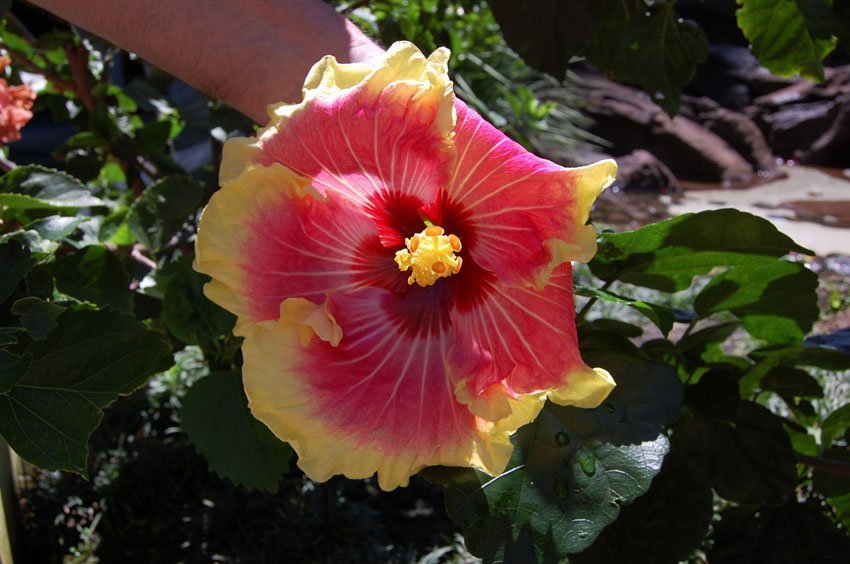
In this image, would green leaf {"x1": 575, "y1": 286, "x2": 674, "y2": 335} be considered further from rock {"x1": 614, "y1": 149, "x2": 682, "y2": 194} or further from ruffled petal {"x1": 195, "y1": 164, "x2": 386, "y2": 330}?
rock {"x1": 614, "y1": 149, "x2": 682, "y2": 194}

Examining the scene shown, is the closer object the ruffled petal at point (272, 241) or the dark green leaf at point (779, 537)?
→ the ruffled petal at point (272, 241)

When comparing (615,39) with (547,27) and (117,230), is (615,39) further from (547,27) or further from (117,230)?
(117,230)

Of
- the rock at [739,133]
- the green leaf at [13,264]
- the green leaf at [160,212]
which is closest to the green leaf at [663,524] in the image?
the green leaf at [13,264]

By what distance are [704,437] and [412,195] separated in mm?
487

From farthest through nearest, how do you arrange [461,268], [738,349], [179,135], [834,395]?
[738,349]
[834,395]
[179,135]
[461,268]

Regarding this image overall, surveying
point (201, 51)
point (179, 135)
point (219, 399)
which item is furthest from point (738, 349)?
point (201, 51)

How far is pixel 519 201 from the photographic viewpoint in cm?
64

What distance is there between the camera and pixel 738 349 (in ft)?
11.5

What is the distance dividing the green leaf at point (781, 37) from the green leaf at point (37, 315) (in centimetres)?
101

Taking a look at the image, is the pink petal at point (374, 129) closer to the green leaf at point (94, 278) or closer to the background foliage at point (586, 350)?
the background foliage at point (586, 350)

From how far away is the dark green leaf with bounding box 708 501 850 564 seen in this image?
96cm

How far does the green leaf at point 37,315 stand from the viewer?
76 cm

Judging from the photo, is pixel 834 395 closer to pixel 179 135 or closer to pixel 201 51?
pixel 179 135

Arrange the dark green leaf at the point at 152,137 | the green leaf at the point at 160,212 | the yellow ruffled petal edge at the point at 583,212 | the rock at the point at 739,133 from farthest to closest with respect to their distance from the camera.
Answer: the rock at the point at 739,133 → the dark green leaf at the point at 152,137 → the green leaf at the point at 160,212 → the yellow ruffled petal edge at the point at 583,212
